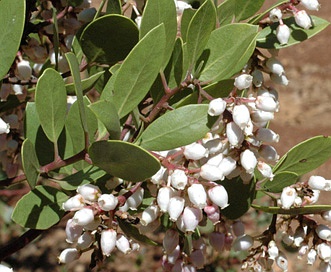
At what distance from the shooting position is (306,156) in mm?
903

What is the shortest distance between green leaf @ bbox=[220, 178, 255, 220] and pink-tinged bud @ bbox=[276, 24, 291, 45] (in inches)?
8.4

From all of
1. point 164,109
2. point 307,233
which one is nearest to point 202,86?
point 164,109

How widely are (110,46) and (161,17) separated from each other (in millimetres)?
135

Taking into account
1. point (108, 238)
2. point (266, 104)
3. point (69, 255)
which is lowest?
point (69, 255)

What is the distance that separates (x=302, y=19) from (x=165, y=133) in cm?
33

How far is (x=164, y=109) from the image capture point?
2.78ft

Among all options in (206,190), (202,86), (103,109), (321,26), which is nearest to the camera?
(103,109)

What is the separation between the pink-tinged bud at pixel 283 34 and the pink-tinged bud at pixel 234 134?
0.81ft

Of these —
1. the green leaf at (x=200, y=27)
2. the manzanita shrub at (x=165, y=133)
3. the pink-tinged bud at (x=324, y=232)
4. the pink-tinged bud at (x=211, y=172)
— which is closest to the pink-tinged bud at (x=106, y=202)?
the manzanita shrub at (x=165, y=133)

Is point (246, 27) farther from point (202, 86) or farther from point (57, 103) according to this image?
point (57, 103)

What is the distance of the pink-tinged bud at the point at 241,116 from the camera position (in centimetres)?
71

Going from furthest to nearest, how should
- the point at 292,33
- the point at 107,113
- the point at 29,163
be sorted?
1. the point at 292,33
2. the point at 29,163
3. the point at 107,113

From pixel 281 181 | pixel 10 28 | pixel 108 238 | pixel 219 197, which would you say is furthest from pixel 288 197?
pixel 10 28

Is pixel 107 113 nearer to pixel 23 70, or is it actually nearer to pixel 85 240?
pixel 85 240
